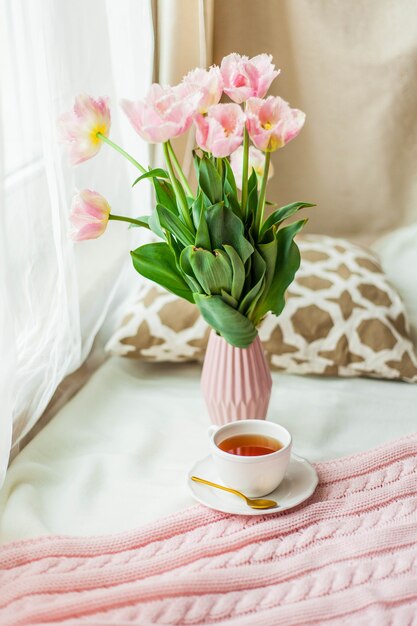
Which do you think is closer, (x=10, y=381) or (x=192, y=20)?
(x=10, y=381)

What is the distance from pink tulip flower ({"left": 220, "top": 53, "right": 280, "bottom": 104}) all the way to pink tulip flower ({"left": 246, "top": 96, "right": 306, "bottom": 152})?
0.9 inches

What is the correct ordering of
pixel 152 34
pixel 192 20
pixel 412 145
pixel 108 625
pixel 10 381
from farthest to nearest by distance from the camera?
pixel 412 145, pixel 192 20, pixel 152 34, pixel 10 381, pixel 108 625

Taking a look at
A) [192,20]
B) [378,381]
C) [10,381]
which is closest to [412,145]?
[192,20]

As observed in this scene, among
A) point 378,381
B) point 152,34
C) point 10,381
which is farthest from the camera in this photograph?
point 152,34

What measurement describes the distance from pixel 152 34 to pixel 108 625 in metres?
1.09

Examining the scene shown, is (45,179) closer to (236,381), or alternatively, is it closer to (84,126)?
(84,126)

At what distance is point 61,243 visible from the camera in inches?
49.2

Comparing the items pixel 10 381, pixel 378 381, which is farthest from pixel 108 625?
pixel 378 381

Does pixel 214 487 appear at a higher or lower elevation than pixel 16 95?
lower

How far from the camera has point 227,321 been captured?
44.2 inches

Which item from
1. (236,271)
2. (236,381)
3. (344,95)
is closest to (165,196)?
(236,271)

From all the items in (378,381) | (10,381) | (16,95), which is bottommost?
(378,381)

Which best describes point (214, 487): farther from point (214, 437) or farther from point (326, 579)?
point (326, 579)

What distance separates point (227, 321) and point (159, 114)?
0.27 meters
